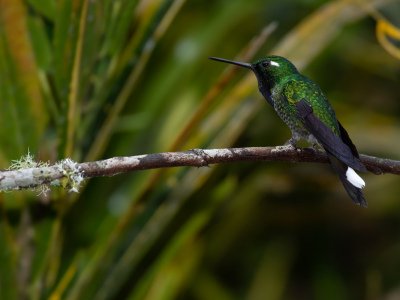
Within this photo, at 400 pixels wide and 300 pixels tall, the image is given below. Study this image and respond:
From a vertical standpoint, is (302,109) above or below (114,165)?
above

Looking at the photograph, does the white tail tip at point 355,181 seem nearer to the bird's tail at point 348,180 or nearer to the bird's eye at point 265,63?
the bird's tail at point 348,180

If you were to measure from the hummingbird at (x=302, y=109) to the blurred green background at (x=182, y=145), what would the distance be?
0.07 m

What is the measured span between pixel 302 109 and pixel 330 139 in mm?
227

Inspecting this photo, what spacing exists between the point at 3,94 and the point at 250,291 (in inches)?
56.6

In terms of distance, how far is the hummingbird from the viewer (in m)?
1.55

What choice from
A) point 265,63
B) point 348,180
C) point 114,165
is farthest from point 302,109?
point 114,165

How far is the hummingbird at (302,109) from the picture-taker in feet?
5.09

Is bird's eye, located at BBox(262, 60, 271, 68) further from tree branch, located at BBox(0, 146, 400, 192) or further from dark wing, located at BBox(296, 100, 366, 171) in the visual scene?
tree branch, located at BBox(0, 146, 400, 192)

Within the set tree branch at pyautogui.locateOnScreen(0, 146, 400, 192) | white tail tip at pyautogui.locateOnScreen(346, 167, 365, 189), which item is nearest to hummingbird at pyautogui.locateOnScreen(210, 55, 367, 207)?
white tail tip at pyautogui.locateOnScreen(346, 167, 365, 189)

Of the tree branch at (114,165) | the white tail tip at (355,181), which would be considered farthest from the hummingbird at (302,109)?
the tree branch at (114,165)

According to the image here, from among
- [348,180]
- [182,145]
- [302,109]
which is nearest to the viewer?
[348,180]

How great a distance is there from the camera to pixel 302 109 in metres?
1.80

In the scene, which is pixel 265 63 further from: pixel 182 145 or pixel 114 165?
pixel 114 165

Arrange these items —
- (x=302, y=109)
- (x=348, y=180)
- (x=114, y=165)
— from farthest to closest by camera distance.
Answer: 1. (x=302, y=109)
2. (x=348, y=180)
3. (x=114, y=165)
